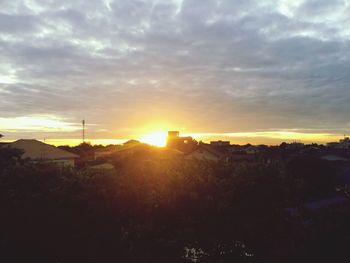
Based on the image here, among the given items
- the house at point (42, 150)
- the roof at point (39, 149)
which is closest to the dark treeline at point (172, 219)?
the house at point (42, 150)

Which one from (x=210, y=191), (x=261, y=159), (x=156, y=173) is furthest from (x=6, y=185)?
(x=261, y=159)

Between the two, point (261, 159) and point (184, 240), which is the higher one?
point (261, 159)

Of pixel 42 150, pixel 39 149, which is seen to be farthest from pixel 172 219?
pixel 39 149

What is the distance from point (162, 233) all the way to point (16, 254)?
366 centimetres

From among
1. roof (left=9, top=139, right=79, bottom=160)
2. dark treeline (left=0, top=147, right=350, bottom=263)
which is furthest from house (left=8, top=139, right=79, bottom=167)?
dark treeline (left=0, top=147, right=350, bottom=263)

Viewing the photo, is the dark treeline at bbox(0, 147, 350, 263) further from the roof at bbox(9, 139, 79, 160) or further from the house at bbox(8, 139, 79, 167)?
the roof at bbox(9, 139, 79, 160)

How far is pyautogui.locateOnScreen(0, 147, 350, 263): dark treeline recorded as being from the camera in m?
8.74

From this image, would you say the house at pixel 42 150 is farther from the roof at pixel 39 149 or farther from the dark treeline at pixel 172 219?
the dark treeline at pixel 172 219

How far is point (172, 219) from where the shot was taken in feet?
29.1

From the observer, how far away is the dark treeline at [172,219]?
8742 mm

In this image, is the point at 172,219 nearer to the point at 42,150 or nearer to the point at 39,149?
the point at 42,150

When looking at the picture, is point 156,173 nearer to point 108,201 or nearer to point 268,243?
point 108,201

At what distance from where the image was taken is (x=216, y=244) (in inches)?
344

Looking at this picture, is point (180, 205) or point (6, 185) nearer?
point (180, 205)
